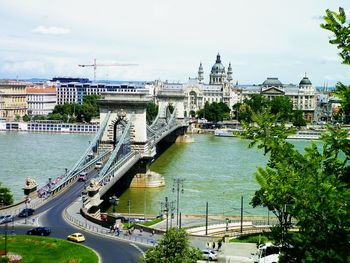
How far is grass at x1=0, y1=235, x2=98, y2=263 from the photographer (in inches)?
934

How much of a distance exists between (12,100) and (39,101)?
11.7 metres

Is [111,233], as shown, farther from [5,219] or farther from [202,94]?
[202,94]

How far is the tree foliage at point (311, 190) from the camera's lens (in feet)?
31.7

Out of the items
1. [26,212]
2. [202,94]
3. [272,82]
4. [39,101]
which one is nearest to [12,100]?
[39,101]

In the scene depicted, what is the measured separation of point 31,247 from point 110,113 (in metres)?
28.6

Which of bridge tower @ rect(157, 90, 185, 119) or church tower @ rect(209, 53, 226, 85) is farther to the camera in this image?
church tower @ rect(209, 53, 226, 85)

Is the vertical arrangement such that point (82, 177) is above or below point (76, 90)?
below

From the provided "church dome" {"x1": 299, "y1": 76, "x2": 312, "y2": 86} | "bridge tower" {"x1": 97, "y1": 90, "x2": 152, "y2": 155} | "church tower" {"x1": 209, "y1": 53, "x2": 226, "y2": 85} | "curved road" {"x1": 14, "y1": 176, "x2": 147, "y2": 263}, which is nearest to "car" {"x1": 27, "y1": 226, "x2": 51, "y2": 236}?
"curved road" {"x1": 14, "y1": 176, "x2": 147, "y2": 263}

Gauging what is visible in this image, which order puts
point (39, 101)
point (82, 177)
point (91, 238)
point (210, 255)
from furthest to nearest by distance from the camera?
point (39, 101) < point (82, 177) < point (91, 238) < point (210, 255)

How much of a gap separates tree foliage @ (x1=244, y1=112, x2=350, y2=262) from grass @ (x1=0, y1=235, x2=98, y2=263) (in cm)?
1393

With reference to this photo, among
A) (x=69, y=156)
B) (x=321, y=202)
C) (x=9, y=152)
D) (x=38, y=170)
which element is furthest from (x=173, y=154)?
(x=321, y=202)

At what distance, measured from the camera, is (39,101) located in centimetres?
14088

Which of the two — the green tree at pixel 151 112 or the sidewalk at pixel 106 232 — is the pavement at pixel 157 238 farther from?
the green tree at pixel 151 112

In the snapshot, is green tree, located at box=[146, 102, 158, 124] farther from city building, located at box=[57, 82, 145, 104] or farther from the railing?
the railing
